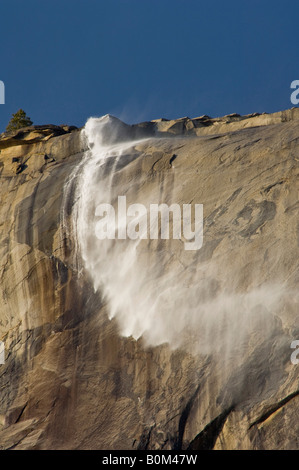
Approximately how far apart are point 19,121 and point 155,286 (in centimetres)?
2323

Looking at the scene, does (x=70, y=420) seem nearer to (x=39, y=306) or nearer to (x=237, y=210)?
(x=39, y=306)

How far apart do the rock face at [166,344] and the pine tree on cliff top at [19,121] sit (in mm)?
13682

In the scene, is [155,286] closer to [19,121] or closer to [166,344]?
[166,344]

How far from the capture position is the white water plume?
33.5 meters

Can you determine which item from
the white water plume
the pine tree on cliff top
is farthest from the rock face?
the pine tree on cliff top

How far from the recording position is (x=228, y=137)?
128 ft

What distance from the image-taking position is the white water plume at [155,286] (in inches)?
1318

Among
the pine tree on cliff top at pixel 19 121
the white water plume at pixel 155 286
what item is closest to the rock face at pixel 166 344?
the white water plume at pixel 155 286

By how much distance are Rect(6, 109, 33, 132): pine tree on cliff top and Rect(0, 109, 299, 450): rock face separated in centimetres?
1368

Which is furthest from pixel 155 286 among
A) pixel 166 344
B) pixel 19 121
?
pixel 19 121

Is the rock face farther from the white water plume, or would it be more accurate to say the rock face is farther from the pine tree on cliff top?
the pine tree on cliff top

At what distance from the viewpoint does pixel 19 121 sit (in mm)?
55250

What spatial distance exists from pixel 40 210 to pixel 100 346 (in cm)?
785

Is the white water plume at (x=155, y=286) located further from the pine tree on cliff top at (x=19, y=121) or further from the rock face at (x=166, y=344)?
the pine tree on cliff top at (x=19, y=121)
